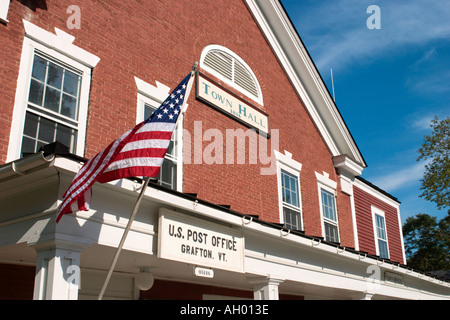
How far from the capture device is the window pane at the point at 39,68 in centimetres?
711

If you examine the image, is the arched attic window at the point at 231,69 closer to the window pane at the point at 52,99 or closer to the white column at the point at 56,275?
the window pane at the point at 52,99

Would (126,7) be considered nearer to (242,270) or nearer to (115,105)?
(115,105)

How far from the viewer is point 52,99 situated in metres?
7.24

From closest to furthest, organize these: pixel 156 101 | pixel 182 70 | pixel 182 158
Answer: pixel 156 101, pixel 182 158, pixel 182 70

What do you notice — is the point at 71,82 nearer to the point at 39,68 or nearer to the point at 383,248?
the point at 39,68

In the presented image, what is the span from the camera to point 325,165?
14539 mm

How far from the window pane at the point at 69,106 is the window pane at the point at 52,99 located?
0.10 m

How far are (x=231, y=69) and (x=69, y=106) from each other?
16.2 feet

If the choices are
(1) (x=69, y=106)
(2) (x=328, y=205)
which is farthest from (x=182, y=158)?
(2) (x=328, y=205)

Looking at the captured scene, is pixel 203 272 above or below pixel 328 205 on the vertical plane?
below

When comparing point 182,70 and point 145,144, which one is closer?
point 145,144

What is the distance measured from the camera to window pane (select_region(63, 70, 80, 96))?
753 centimetres


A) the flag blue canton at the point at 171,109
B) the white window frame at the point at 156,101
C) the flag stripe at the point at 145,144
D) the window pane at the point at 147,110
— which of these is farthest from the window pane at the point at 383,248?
the flag stripe at the point at 145,144

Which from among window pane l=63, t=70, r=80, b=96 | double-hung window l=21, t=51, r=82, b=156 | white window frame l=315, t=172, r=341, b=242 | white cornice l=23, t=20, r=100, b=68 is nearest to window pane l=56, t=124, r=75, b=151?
double-hung window l=21, t=51, r=82, b=156
